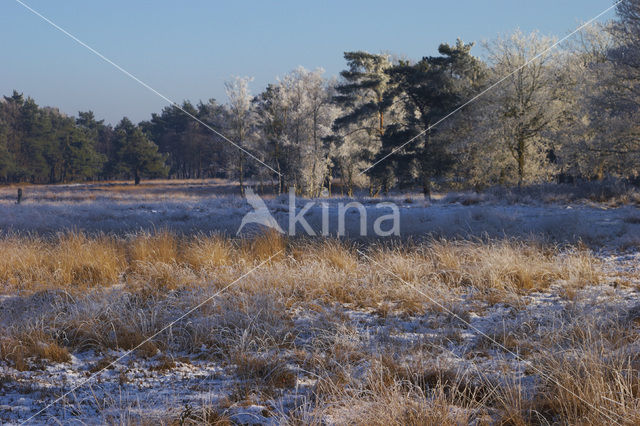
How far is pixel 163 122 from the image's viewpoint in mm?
79500

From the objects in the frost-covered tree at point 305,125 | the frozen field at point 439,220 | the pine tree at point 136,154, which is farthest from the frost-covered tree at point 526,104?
the pine tree at point 136,154

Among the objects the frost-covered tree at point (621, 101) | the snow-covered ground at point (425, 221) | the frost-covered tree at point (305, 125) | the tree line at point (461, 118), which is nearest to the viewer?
the snow-covered ground at point (425, 221)

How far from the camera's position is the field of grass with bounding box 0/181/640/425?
3.62m

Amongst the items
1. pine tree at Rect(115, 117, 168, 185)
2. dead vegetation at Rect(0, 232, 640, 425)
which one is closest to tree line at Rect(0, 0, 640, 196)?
dead vegetation at Rect(0, 232, 640, 425)

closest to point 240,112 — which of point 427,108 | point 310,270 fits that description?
point 427,108

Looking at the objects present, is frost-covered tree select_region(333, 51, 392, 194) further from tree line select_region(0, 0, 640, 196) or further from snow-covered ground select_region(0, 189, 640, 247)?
snow-covered ground select_region(0, 189, 640, 247)

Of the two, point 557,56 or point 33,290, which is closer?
point 33,290

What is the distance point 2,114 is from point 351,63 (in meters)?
51.7

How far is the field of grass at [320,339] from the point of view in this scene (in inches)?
143

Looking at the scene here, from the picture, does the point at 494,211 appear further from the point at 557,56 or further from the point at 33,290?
the point at 557,56

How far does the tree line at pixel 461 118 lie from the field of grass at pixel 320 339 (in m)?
6.08

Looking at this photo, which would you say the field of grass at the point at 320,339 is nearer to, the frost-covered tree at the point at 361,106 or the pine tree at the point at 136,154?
the frost-covered tree at the point at 361,106

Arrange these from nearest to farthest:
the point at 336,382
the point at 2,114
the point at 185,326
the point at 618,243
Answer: the point at 336,382, the point at 185,326, the point at 618,243, the point at 2,114

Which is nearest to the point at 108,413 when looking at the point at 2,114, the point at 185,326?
the point at 185,326
